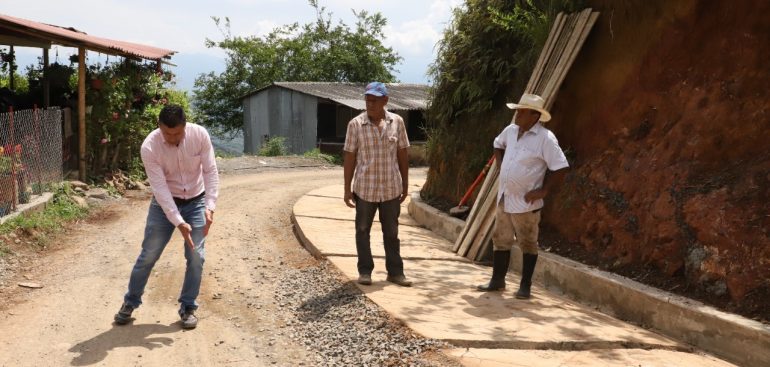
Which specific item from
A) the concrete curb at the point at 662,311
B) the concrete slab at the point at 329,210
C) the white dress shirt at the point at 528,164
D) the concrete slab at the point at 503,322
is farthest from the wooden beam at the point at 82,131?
the white dress shirt at the point at 528,164

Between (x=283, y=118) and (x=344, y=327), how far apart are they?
80.7ft

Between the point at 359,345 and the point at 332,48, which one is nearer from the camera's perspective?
the point at 359,345

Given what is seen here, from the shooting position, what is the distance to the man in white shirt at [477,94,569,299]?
5645mm

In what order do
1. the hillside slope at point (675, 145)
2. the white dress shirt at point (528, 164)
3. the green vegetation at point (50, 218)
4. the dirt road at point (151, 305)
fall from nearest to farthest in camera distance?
the dirt road at point (151, 305), the hillside slope at point (675, 145), the white dress shirt at point (528, 164), the green vegetation at point (50, 218)

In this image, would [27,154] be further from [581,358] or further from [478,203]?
[581,358]

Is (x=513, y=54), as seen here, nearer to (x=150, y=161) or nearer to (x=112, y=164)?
(x=150, y=161)

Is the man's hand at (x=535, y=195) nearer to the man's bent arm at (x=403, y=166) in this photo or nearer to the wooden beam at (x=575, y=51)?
the man's bent arm at (x=403, y=166)

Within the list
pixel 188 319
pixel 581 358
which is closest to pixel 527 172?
pixel 581 358

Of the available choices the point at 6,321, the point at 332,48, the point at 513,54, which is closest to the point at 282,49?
the point at 332,48

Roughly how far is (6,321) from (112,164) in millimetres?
8765

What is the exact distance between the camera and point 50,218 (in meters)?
9.30

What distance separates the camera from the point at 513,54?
9.49 metres

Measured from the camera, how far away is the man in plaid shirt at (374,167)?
5938 mm

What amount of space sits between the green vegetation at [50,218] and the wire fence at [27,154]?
216mm
